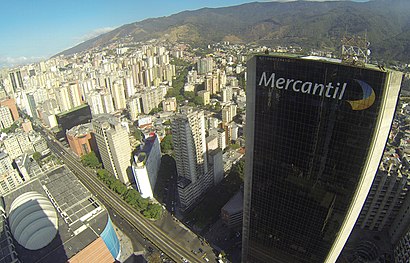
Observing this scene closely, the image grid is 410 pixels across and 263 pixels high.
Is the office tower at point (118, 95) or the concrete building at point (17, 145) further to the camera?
the office tower at point (118, 95)

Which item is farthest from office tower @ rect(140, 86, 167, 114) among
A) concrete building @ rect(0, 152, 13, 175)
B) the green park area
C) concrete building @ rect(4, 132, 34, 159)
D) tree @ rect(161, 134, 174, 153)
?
the green park area

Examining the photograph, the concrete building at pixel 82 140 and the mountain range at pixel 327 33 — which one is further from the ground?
the mountain range at pixel 327 33

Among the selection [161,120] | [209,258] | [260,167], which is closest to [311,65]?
[260,167]

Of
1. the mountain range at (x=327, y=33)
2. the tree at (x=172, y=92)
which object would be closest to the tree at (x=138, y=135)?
the tree at (x=172, y=92)

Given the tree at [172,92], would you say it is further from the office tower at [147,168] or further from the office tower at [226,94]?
the office tower at [147,168]

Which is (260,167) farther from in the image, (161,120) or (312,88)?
(161,120)

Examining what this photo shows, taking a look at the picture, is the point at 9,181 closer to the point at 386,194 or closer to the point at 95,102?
the point at 95,102
